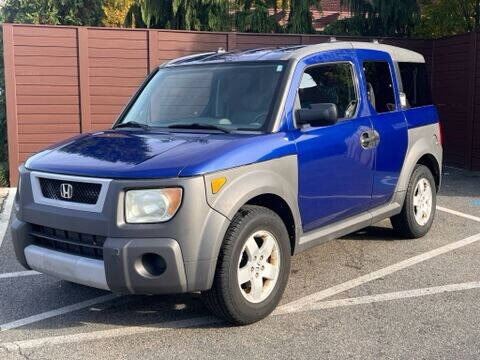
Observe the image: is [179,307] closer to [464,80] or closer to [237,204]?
[237,204]

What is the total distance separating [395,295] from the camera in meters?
4.75

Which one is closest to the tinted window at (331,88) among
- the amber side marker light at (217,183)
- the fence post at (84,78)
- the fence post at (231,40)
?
the amber side marker light at (217,183)

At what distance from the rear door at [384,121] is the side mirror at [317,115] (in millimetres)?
1001

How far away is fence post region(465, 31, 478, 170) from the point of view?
1091cm

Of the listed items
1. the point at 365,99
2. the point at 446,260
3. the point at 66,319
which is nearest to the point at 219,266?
the point at 66,319

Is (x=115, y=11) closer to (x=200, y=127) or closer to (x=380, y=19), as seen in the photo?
(x=380, y=19)

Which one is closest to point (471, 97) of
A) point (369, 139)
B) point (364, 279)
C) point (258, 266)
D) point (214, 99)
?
point (369, 139)

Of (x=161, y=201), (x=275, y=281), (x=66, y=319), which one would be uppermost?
(x=161, y=201)

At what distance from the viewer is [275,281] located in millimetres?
4320

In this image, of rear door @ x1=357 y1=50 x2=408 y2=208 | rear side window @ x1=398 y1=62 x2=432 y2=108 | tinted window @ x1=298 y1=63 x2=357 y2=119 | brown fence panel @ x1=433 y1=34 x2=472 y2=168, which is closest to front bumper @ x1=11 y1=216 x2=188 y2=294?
tinted window @ x1=298 y1=63 x2=357 y2=119

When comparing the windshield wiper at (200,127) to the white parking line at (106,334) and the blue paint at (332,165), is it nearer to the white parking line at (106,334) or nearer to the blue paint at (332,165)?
the blue paint at (332,165)

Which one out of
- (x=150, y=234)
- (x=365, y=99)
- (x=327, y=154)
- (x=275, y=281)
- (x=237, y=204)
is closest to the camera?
(x=150, y=234)

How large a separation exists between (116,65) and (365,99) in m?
6.01

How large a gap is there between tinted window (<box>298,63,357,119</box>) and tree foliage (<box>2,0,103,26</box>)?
802 centimetres
